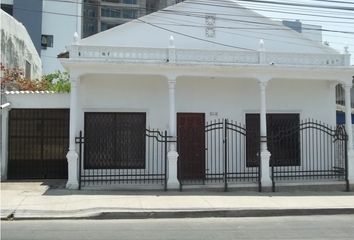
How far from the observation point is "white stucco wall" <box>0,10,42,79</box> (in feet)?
69.8

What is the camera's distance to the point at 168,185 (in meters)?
Answer: 15.9

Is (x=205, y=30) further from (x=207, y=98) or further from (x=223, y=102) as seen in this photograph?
(x=223, y=102)

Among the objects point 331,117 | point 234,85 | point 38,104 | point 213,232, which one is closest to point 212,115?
point 234,85

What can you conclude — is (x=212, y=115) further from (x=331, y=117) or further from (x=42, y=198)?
(x=42, y=198)

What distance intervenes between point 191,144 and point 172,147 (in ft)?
5.60

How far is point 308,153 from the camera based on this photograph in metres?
18.7

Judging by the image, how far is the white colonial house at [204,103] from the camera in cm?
1638

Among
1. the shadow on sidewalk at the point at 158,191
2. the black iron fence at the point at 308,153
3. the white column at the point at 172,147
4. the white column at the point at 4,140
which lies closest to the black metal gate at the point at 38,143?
the white column at the point at 4,140

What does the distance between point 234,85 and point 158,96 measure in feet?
9.25

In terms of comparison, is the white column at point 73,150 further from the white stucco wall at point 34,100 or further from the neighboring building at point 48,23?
the neighboring building at point 48,23

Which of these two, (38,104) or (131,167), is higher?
(38,104)

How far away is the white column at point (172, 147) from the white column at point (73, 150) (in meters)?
2.87

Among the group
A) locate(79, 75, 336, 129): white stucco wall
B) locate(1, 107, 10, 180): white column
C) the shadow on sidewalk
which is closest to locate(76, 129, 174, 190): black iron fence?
the shadow on sidewalk

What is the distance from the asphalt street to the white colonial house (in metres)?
4.57
